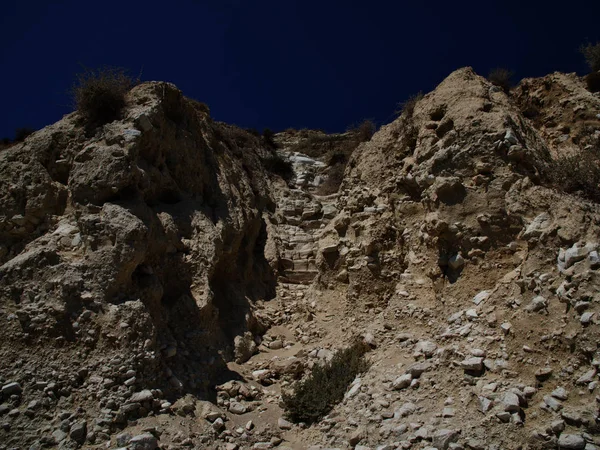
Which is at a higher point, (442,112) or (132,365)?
(442,112)

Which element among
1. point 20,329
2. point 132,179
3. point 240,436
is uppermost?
point 132,179

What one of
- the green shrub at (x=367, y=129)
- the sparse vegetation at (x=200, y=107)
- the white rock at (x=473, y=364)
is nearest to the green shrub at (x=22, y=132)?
the sparse vegetation at (x=200, y=107)

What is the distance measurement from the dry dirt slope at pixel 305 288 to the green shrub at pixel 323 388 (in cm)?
20

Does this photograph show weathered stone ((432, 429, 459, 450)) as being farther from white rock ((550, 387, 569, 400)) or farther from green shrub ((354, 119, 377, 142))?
green shrub ((354, 119, 377, 142))

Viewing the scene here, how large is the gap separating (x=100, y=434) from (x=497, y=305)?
17.3ft

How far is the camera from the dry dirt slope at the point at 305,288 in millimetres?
5273

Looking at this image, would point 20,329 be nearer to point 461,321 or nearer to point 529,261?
point 461,321

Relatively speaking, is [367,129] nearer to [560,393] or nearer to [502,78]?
[502,78]

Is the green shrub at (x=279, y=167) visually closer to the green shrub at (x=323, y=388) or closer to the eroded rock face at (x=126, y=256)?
the eroded rock face at (x=126, y=256)

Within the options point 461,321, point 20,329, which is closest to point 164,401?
point 20,329

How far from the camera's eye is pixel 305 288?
10625mm

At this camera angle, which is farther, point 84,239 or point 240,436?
point 84,239

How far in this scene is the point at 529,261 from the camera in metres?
6.15

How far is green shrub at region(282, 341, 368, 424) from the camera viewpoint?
21.0 ft
